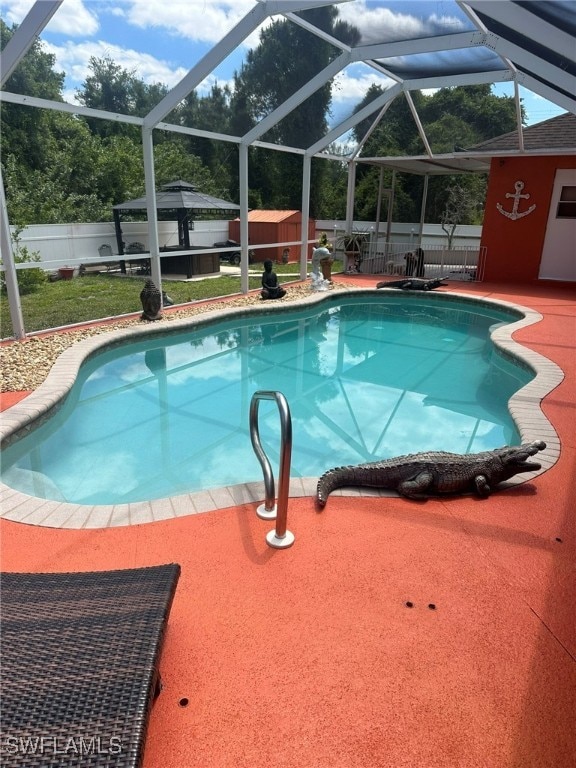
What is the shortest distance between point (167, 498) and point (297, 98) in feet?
29.7

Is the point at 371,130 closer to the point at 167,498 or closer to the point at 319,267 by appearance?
the point at 319,267

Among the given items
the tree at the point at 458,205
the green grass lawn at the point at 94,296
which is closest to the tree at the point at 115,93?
the green grass lawn at the point at 94,296

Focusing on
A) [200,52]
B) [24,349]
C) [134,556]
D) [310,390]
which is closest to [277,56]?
[200,52]

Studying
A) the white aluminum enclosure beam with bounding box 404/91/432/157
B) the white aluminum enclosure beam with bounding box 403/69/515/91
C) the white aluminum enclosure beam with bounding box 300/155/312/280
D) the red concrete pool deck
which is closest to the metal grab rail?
the red concrete pool deck

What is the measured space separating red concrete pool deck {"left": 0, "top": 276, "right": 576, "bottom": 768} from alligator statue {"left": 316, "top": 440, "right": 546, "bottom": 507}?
132mm

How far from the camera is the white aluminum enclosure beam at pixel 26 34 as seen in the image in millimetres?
5406

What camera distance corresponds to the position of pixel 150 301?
8688mm

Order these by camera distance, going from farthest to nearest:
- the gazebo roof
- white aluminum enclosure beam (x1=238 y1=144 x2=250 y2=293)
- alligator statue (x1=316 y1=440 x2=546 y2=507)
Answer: the gazebo roof < white aluminum enclosure beam (x1=238 y1=144 x2=250 y2=293) < alligator statue (x1=316 y1=440 x2=546 y2=507)

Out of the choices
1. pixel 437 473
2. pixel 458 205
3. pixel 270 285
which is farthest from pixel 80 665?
pixel 458 205

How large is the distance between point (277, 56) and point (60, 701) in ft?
31.6

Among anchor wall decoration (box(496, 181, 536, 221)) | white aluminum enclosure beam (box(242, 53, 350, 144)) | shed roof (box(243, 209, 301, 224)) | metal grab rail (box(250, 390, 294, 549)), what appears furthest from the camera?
shed roof (box(243, 209, 301, 224))

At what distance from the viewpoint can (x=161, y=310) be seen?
9000 mm

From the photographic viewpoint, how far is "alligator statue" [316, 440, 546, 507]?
375 centimetres

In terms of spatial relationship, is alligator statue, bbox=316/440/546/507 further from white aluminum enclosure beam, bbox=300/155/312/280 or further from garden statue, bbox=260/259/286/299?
white aluminum enclosure beam, bbox=300/155/312/280
